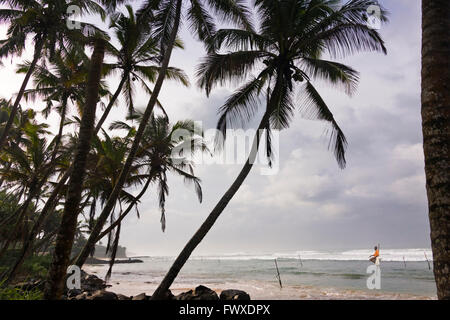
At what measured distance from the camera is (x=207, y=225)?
8156 mm

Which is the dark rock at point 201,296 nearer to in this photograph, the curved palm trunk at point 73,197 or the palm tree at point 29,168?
the curved palm trunk at point 73,197

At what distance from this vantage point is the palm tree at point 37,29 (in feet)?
38.0

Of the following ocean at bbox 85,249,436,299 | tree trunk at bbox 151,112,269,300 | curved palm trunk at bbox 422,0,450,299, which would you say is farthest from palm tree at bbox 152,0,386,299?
ocean at bbox 85,249,436,299

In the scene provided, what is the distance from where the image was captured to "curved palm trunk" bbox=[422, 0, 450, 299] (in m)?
2.72

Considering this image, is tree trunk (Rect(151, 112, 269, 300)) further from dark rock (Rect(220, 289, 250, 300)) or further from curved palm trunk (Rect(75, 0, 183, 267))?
dark rock (Rect(220, 289, 250, 300))

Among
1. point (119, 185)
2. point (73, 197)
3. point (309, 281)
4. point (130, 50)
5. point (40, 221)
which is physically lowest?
point (309, 281)

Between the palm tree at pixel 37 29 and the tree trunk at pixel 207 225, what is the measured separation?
8.98m

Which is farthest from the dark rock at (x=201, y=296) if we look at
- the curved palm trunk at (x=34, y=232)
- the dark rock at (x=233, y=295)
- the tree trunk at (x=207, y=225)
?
the curved palm trunk at (x=34, y=232)

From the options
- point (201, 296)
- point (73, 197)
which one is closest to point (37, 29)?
point (73, 197)

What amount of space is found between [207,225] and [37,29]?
1112 centimetres

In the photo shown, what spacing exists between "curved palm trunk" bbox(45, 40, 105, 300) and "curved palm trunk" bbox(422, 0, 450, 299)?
5.56 meters

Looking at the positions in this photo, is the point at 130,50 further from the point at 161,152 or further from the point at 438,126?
the point at 438,126
